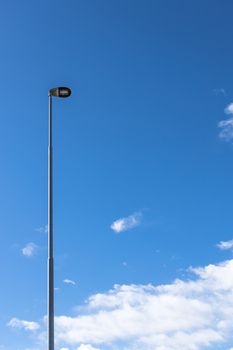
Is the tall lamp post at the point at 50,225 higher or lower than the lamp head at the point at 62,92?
lower

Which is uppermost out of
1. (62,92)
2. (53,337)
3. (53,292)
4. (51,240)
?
(62,92)

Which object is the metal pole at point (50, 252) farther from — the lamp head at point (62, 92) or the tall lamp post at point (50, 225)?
the lamp head at point (62, 92)

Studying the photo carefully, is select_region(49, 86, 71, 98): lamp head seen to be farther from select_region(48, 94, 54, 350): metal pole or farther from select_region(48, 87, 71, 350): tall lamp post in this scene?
select_region(48, 94, 54, 350): metal pole

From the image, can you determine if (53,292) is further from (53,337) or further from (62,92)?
(62,92)

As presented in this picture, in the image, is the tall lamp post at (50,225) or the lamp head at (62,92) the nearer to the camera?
the tall lamp post at (50,225)

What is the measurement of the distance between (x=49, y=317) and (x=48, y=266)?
1416 millimetres

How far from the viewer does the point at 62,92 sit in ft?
63.4

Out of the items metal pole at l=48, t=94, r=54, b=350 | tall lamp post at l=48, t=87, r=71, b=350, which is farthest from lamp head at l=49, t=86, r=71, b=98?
metal pole at l=48, t=94, r=54, b=350

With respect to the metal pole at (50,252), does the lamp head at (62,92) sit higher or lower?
higher

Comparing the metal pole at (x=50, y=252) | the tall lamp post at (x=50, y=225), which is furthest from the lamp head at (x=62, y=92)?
the metal pole at (x=50, y=252)

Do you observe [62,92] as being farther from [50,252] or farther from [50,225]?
[50,252]

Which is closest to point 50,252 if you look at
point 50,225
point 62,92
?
point 50,225

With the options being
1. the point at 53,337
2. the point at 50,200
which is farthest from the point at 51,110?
the point at 53,337

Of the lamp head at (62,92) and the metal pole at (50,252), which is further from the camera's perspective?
the lamp head at (62,92)
